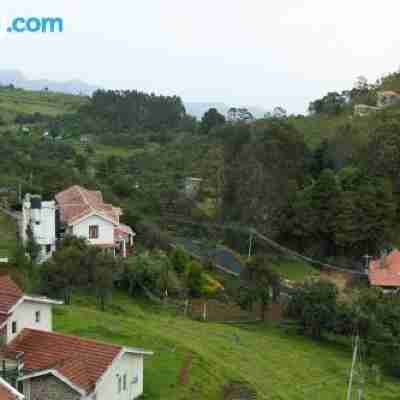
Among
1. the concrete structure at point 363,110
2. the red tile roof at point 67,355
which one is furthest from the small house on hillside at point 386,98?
the red tile roof at point 67,355

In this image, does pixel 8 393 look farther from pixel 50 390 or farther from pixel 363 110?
pixel 363 110

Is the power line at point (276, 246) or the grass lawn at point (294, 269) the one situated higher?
the power line at point (276, 246)


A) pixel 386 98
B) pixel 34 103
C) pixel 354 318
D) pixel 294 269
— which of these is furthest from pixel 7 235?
pixel 34 103

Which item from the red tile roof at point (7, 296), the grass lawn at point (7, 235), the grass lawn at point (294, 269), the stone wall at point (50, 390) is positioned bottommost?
the grass lawn at point (294, 269)

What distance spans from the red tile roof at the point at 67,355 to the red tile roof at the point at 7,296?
2.46 feet

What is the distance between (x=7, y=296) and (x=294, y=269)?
77.6 feet

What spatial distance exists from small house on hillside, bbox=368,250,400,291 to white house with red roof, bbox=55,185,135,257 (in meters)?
11.5

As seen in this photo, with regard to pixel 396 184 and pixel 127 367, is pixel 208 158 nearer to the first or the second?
pixel 396 184

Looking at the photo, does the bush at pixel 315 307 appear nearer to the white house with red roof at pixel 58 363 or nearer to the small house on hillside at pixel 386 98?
the white house with red roof at pixel 58 363

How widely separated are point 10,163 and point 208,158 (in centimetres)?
1598

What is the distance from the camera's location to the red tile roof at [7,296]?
1677cm

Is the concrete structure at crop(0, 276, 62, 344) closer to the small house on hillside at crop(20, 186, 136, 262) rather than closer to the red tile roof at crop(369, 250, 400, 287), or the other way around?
the small house on hillside at crop(20, 186, 136, 262)

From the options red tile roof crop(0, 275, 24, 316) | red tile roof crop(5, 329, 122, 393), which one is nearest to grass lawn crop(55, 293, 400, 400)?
red tile roof crop(5, 329, 122, 393)

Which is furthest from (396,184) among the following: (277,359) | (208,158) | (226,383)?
(226,383)
